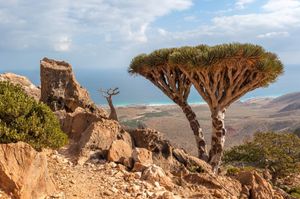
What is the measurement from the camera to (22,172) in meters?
7.20

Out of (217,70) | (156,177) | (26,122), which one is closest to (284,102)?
(217,70)

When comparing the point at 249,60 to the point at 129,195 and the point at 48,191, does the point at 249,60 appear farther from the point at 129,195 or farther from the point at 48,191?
the point at 48,191

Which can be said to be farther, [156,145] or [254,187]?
[156,145]

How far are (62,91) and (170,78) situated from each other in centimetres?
473

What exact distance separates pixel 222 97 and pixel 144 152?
282 inches

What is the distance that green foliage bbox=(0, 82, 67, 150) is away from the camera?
8.19 meters

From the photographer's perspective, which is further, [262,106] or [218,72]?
[262,106]

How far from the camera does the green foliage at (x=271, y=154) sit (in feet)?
75.5

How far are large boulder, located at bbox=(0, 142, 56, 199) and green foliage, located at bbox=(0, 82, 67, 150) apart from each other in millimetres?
782

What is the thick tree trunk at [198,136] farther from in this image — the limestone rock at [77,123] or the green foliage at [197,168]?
the limestone rock at [77,123]

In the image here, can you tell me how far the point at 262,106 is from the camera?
139 meters

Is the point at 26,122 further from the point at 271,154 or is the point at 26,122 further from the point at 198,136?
the point at 271,154

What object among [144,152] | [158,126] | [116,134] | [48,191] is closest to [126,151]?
[144,152]

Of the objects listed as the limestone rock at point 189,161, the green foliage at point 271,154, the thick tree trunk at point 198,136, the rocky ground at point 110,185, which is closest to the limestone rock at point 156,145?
the limestone rock at point 189,161
